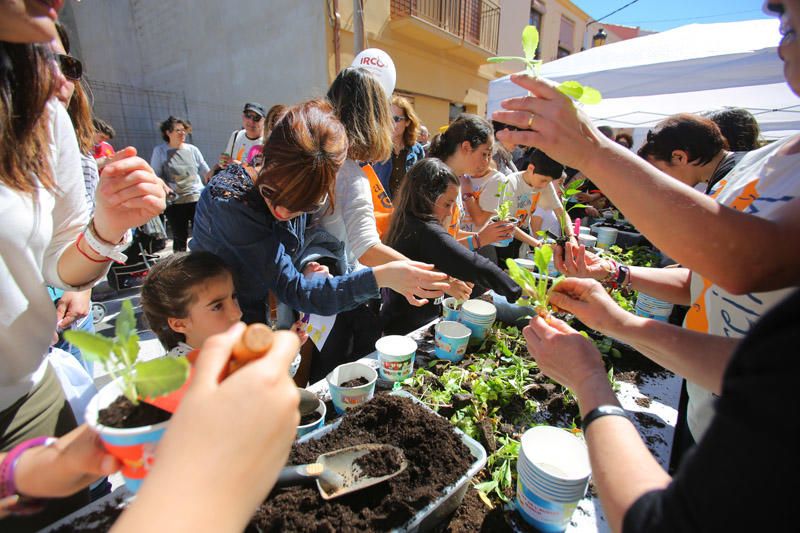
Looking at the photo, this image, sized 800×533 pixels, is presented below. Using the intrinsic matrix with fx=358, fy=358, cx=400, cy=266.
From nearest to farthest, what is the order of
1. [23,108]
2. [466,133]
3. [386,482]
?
[23,108] < [386,482] < [466,133]

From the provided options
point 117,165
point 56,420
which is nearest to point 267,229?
point 117,165

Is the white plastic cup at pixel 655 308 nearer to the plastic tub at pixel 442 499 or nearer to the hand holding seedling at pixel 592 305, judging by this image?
the hand holding seedling at pixel 592 305

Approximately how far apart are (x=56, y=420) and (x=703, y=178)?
391cm

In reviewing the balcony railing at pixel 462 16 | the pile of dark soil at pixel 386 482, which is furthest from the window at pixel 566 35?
the pile of dark soil at pixel 386 482

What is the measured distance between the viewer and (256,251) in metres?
1.48

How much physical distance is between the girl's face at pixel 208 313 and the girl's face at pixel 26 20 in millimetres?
833

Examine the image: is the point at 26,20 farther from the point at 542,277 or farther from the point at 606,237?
the point at 606,237

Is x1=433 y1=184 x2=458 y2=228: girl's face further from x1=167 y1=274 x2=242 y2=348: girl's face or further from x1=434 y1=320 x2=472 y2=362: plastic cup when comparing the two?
x1=167 y1=274 x2=242 y2=348: girl's face

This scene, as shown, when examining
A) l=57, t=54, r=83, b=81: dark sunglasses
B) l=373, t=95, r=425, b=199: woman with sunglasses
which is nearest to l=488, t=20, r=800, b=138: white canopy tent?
l=373, t=95, r=425, b=199: woman with sunglasses

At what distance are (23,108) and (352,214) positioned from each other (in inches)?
51.3

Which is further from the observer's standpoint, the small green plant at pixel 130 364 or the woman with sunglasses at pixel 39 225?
the woman with sunglasses at pixel 39 225

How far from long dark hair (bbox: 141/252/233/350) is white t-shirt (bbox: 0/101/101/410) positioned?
349 mm

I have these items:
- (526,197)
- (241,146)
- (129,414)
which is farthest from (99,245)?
(241,146)

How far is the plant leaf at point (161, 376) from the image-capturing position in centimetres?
57
